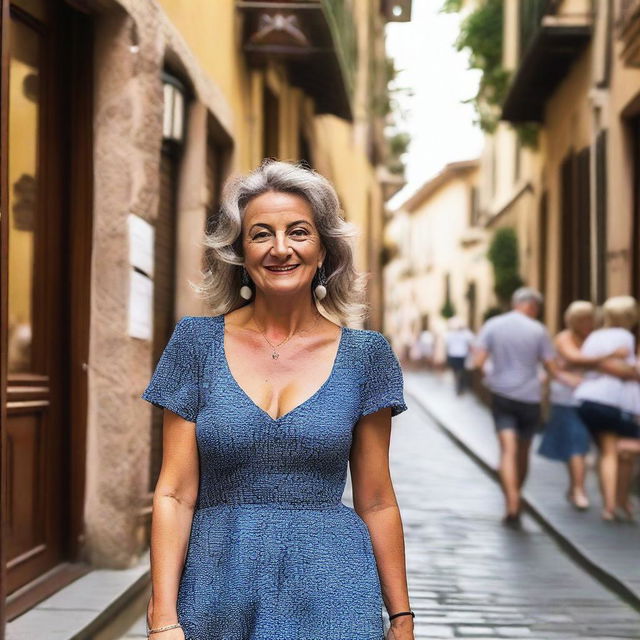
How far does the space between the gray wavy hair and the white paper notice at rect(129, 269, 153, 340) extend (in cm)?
419

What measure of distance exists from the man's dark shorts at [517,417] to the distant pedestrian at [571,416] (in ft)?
1.19

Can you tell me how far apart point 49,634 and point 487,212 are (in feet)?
Answer: 79.7

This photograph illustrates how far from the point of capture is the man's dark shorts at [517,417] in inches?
399

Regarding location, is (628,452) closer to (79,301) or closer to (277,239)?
(79,301)

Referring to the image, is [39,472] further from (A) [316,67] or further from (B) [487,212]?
(B) [487,212]

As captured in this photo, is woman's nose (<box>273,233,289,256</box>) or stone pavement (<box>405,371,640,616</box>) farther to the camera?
stone pavement (<box>405,371,640,616</box>)

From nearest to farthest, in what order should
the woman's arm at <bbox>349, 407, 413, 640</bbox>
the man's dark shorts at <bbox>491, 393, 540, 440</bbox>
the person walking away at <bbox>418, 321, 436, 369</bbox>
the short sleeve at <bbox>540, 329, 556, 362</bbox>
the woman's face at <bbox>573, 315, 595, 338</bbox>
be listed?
1. the woman's arm at <bbox>349, 407, 413, 640</bbox>
2. the man's dark shorts at <bbox>491, 393, 540, 440</bbox>
3. the short sleeve at <bbox>540, 329, 556, 362</bbox>
4. the woman's face at <bbox>573, 315, 595, 338</bbox>
5. the person walking away at <bbox>418, 321, 436, 369</bbox>

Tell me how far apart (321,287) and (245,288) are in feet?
0.58

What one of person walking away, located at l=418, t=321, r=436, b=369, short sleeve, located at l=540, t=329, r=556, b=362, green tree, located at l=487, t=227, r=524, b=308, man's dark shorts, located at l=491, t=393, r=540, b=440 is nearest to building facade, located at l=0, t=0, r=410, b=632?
man's dark shorts, located at l=491, t=393, r=540, b=440

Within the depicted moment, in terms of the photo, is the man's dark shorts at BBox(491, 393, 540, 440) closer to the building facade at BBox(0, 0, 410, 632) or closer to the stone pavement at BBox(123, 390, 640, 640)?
the stone pavement at BBox(123, 390, 640, 640)

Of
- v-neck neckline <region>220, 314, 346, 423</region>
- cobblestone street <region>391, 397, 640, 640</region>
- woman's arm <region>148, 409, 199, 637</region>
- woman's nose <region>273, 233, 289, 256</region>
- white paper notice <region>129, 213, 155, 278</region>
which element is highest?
white paper notice <region>129, 213, 155, 278</region>

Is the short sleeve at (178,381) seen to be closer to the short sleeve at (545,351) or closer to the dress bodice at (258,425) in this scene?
the dress bodice at (258,425)

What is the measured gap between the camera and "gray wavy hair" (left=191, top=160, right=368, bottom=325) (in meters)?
2.75

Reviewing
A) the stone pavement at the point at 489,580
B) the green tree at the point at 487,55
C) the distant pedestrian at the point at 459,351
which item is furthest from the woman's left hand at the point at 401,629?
the distant pedestrian at the point at 459,351
